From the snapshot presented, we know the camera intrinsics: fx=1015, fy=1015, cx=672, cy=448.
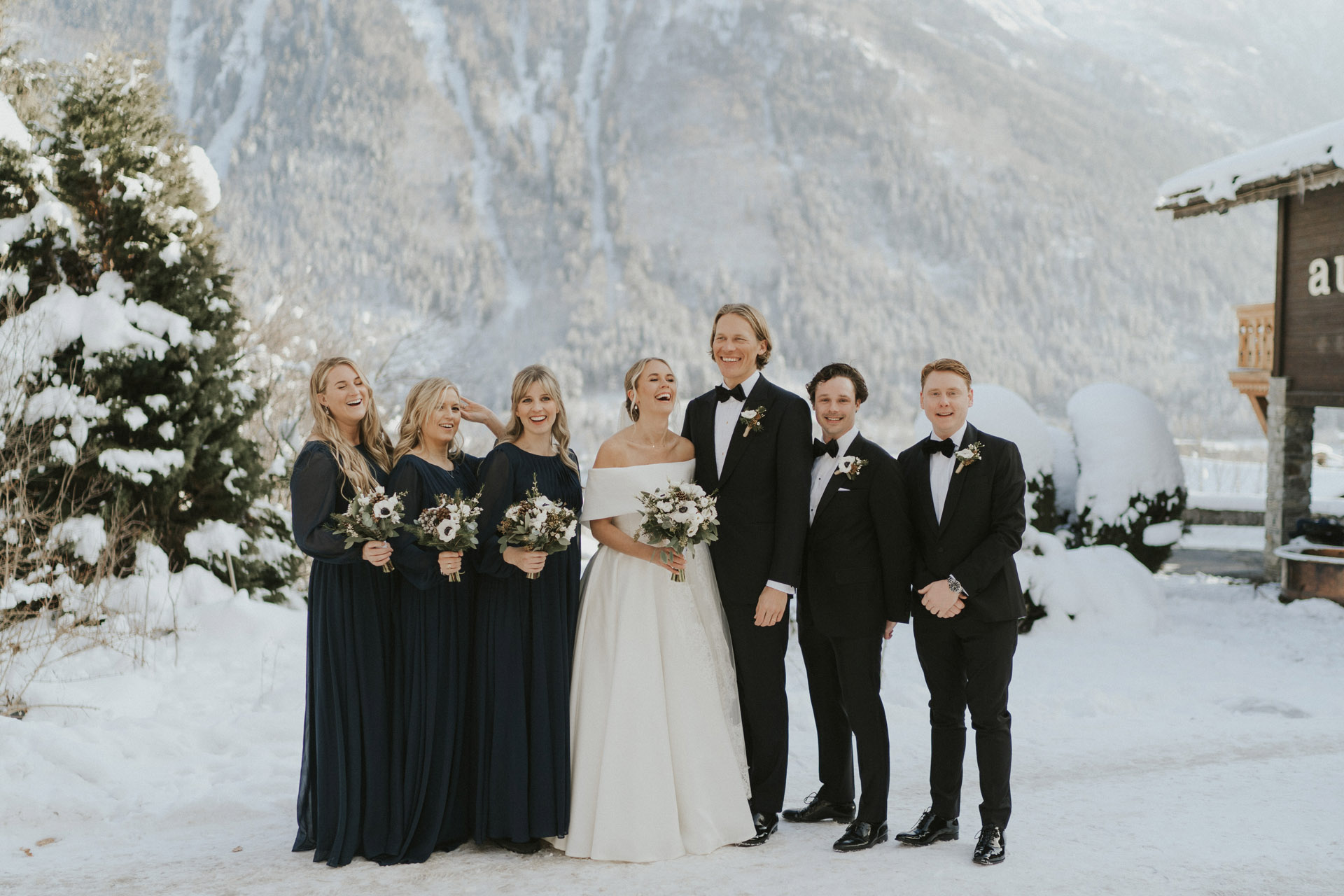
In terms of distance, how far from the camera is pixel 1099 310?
3482 inches

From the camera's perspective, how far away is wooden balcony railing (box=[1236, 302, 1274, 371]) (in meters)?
17.2

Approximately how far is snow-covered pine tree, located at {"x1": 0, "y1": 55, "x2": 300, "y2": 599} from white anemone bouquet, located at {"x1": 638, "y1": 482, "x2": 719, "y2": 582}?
6.17 metres

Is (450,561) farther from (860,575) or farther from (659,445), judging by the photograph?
(860,575)

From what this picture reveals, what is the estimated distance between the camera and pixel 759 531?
4.51m

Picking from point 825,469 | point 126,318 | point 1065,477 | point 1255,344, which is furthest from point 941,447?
point 1255,344

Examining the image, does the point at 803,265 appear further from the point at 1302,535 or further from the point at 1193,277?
the point at 1302,535

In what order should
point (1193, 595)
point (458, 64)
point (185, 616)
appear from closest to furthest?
point (185, 616) < point (1193, 595) < point (458, 64)

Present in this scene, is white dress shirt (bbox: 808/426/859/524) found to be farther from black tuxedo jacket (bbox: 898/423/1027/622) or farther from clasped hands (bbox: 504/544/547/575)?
clasped hands (bbox: 504/544/547/575)

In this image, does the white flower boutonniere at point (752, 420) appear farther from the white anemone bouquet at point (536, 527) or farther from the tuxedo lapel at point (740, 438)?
the white anemone bouquet at point (536, 527)

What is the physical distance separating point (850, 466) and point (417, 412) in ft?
6.32

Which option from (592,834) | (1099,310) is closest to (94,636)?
(592,834)

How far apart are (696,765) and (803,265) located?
85491 mm

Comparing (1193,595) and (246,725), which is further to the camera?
(1193,595)

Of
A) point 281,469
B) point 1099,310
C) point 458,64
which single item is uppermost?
point 458,64
